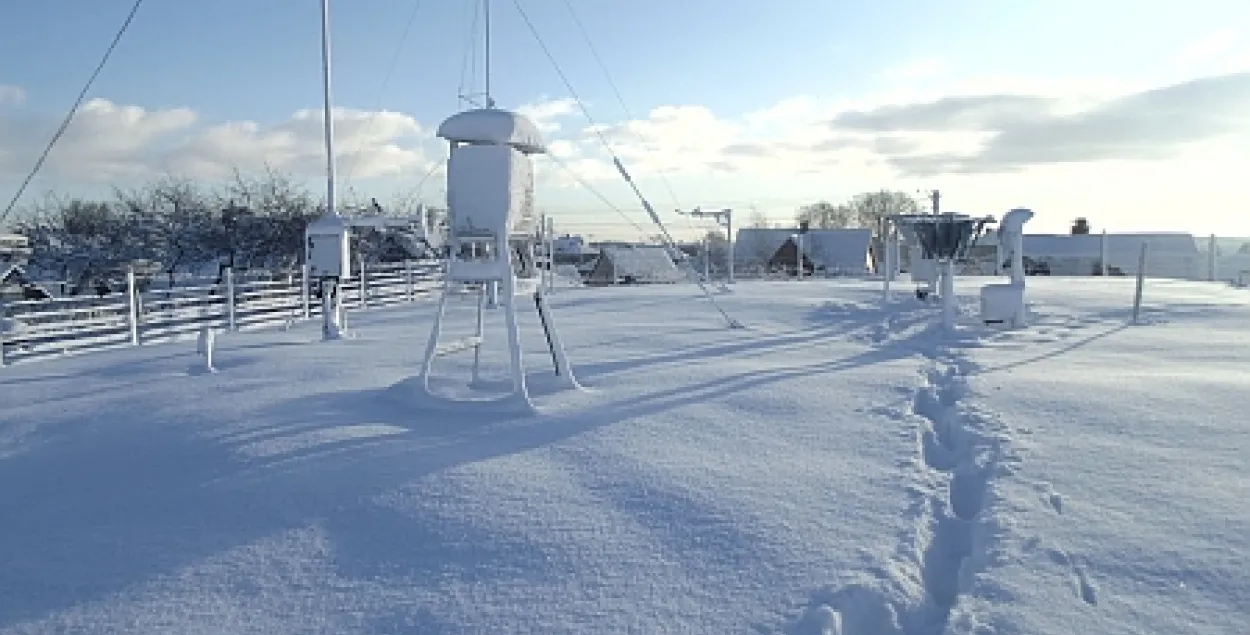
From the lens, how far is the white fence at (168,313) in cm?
1358

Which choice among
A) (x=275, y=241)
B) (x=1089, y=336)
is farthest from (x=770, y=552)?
(x=275, y=241)

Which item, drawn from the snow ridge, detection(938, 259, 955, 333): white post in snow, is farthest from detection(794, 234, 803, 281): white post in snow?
the snow ridge

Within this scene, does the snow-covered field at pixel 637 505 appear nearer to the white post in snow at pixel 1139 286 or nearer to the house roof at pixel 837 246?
the white post in snow at pixel 1139 286

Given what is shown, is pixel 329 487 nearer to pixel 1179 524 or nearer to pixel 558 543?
pixel 558 543

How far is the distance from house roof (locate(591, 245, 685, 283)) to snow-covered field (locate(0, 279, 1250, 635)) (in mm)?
42820

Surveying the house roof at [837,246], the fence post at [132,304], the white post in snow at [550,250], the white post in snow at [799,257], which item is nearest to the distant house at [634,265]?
the white post in snow at [799,257]

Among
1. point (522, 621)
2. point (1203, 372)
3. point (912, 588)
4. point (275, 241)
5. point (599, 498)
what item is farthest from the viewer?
point (275, 241)

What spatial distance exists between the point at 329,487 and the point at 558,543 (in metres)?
1.62

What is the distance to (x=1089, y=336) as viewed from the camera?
13.4 m

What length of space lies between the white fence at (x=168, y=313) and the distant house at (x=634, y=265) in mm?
24493

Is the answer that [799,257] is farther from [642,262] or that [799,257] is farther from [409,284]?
[642,262]

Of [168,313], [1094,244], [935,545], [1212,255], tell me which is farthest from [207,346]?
[1094,244]

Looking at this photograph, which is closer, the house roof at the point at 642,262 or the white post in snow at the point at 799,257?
the white post in snow at the point at 799,257

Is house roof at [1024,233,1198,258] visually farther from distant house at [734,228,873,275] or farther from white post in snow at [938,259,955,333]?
white post in snow at [938,259,955,333]
